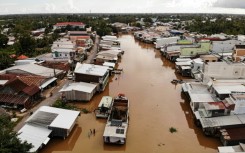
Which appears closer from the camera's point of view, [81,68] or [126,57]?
[81,68]

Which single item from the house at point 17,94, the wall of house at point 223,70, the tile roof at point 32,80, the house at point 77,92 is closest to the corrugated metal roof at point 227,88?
the wall of house at point 223,70

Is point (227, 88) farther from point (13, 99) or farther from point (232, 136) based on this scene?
point (13, 99)

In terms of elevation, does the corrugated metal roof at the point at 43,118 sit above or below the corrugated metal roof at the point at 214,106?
below

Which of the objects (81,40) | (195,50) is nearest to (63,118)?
(195,50)

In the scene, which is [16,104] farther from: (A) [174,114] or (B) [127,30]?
(B) [127,30]

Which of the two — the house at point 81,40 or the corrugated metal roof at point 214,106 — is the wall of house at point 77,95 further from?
the house at point 81,40

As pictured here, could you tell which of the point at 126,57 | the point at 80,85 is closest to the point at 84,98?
the point at 80,85

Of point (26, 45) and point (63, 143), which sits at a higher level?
point (26, 45)
